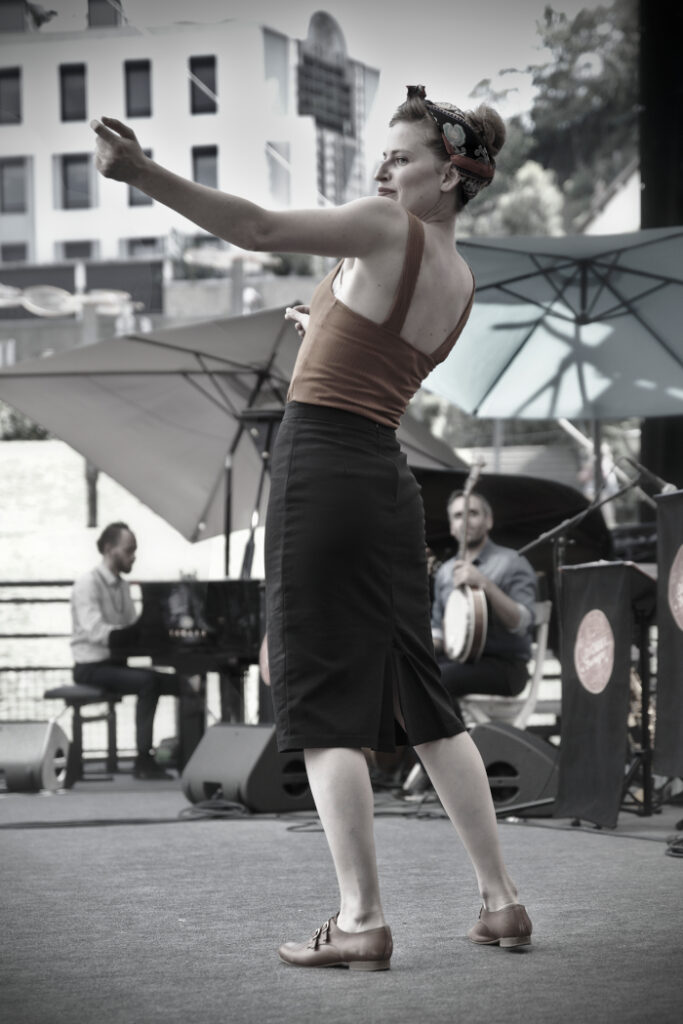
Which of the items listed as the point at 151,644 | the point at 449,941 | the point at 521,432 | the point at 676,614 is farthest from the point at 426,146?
the point at 521,432

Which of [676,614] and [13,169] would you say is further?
[13,169]

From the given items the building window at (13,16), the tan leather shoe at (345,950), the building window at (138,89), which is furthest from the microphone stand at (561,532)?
the building window at (138,89)

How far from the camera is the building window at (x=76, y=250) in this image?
2866 cm

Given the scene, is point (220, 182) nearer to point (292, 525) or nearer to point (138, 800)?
point (138, 800)

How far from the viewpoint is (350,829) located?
2.74 meters

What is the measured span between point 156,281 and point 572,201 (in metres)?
8.10

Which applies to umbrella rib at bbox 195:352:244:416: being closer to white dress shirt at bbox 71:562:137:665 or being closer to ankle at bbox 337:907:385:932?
white dress shirt at bbox 71:562:137:665

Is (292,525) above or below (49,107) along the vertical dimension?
below

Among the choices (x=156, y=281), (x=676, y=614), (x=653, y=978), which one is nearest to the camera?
(x=653, y=978)

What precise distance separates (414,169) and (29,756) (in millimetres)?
5434

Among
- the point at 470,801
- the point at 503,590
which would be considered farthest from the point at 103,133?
the point at 503,590

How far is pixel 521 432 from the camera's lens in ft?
76.0

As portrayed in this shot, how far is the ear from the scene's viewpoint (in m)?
2.90

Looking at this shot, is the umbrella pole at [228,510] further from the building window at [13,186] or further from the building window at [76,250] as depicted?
the building window at [13,186]
